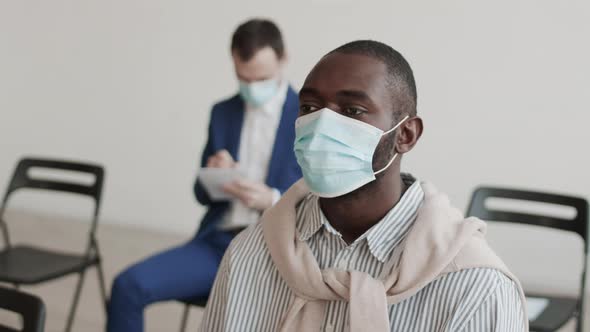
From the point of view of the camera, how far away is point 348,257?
141 centimetres

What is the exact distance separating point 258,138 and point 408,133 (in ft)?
4.43

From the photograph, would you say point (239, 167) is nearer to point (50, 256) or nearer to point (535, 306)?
point (50, 256)

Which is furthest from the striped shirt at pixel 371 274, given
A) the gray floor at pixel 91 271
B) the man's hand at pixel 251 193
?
the gray floor at pixel 91 271

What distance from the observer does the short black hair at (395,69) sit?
1.34 metres

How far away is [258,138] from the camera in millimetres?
2732

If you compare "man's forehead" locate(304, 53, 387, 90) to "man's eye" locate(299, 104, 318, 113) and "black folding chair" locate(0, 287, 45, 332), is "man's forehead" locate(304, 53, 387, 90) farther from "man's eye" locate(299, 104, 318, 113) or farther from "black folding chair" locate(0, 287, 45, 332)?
"black folding chair" locate(0, 287, 45, 332)

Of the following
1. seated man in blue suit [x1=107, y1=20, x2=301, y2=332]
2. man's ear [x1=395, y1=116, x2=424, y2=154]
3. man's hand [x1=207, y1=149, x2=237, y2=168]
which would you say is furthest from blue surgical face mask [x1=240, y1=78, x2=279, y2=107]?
man's ear [x1=395, y1=116, x2=424, y2=154]

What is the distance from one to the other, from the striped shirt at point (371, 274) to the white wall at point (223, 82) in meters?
2.54

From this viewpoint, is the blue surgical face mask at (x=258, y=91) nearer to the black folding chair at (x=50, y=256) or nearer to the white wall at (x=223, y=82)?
the black folding chair at (x=50, y=256)

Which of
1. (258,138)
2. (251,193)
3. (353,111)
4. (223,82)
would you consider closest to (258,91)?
(258,138)

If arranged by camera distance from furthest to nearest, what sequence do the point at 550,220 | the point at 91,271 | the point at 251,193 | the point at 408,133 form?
the point at 91,271 → the point at 550,220 → the point at 251,193 → the point at 408,133

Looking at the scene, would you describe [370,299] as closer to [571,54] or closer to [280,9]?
[571,54]

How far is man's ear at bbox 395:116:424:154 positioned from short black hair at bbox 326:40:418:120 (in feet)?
0.06

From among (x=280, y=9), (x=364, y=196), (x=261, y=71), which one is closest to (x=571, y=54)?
(x=280, y=9)
